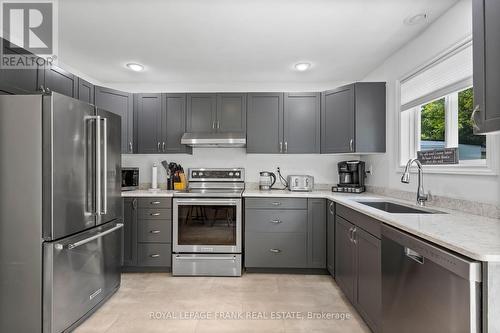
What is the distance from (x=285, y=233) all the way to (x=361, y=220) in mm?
1095

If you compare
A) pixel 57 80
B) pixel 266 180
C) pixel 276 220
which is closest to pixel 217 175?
pixel 266 180

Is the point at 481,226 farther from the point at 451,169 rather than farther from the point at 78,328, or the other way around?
the point at 78,328

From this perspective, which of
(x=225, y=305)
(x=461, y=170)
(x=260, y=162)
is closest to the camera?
(x=461, y=170)

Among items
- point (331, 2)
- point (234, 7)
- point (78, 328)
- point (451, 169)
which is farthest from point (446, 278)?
point (78, 328)

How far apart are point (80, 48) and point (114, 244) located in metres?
2.01

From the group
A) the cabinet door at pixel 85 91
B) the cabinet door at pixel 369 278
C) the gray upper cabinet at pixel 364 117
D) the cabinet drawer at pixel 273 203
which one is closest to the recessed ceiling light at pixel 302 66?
the gray upper cabinet at pixel 364 117

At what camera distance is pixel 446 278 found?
1.07 meters

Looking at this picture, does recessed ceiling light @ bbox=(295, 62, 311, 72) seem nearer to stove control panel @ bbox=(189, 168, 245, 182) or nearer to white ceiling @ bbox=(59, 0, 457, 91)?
white ceiling @ bbox=(59, 0, 457, 91)

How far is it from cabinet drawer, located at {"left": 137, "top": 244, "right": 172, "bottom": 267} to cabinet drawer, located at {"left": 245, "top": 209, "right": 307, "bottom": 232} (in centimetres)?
97

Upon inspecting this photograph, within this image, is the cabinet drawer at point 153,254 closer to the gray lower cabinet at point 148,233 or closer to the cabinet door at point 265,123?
the gray lower cabinet at point 148,233

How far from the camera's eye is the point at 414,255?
1.30 meters

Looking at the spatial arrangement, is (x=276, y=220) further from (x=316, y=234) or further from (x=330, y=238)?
(x=330, y=238)

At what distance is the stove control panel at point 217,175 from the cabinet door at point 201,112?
57cm

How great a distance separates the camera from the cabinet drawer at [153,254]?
289 centimetres
